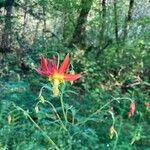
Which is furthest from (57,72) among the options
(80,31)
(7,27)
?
(7,27)

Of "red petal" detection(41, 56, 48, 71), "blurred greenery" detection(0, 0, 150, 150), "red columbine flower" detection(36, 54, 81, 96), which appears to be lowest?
"blurred greenery" detection(0, 0, 150, 150)

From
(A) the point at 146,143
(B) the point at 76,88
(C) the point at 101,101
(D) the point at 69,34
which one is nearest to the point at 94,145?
(A) the point at 146,143

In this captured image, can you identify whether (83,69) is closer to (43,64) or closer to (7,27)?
(7,27)

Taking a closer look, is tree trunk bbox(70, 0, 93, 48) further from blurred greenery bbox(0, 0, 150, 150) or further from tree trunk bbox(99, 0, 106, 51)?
tree trunk bbox(99, 0, 106, 51)

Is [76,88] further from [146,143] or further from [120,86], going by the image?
[146,143]

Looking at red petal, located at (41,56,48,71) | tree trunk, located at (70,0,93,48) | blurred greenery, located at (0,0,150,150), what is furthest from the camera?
tree trunk, located at (70,0,93,48)

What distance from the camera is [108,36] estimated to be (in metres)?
10.7

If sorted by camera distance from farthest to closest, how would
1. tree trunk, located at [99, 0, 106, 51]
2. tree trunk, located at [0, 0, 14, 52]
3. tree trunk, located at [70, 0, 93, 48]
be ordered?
tree trunk, located at [0, 0, 14, 52], tree trunk, located at [70, 0, 93, 48], tree trunk, located at [99, 0, 106, 51]

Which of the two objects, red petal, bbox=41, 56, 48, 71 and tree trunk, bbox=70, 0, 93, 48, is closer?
red petal, bbox=41, 56, 48, 71

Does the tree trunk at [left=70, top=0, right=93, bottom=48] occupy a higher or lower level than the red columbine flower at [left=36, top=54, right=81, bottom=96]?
lower

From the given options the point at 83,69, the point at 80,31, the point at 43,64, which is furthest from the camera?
the point at 80,31

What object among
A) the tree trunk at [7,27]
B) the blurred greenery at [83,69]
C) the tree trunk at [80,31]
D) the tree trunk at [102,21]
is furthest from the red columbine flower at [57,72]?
the tree trunk at [7,27]

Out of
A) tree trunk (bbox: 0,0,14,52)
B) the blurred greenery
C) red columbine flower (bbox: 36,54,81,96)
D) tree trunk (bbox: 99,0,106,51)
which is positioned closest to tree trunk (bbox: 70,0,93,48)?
the blurred greenery

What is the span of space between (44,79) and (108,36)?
3.26m
